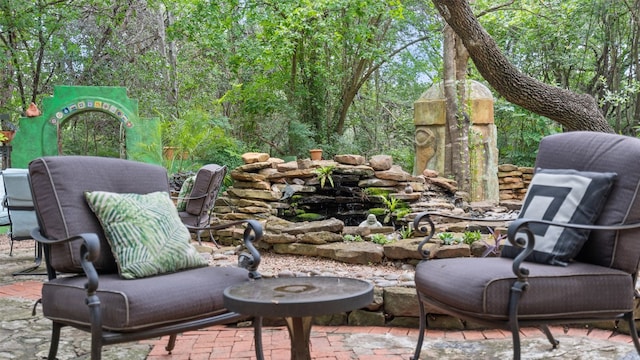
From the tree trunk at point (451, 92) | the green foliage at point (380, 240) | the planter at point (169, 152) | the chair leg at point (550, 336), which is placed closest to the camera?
the chair leg at point (550, 336)

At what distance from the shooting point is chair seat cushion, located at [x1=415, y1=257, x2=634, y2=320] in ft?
6.38

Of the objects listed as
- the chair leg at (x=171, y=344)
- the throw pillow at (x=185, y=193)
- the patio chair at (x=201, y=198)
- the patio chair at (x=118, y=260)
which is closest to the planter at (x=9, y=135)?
the throw pillow at (x=185, y=193)

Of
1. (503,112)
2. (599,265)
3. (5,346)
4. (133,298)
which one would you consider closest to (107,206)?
(133,298)

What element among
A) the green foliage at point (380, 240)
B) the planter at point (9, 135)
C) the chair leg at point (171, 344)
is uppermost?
the planter at point (9, 135)

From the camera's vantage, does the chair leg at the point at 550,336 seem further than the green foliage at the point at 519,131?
No

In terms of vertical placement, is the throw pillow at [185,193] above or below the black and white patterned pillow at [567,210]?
below

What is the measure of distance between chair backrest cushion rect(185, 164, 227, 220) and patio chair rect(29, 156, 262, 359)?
7.09ft

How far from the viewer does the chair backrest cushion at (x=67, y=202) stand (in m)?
2.24

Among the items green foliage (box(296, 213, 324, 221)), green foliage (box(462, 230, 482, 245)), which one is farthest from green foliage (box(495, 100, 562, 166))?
green foliage (box(462, 230, 482, 245))

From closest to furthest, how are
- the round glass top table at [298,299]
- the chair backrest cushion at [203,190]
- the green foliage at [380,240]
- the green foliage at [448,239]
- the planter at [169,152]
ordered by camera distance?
the round glass top table at [298,299], the green foliage at [448,239], the green foliage at [380,240], the chair backrest cushion at [203,190], the planter at [169,152]

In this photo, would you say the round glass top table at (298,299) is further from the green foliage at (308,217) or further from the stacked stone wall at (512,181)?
the stacked stone wall at (512,181)

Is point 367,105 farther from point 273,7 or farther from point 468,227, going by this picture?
point 468,227

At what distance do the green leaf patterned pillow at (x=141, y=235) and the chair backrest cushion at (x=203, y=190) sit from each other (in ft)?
7.74

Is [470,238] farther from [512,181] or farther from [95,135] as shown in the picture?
[95,135]
